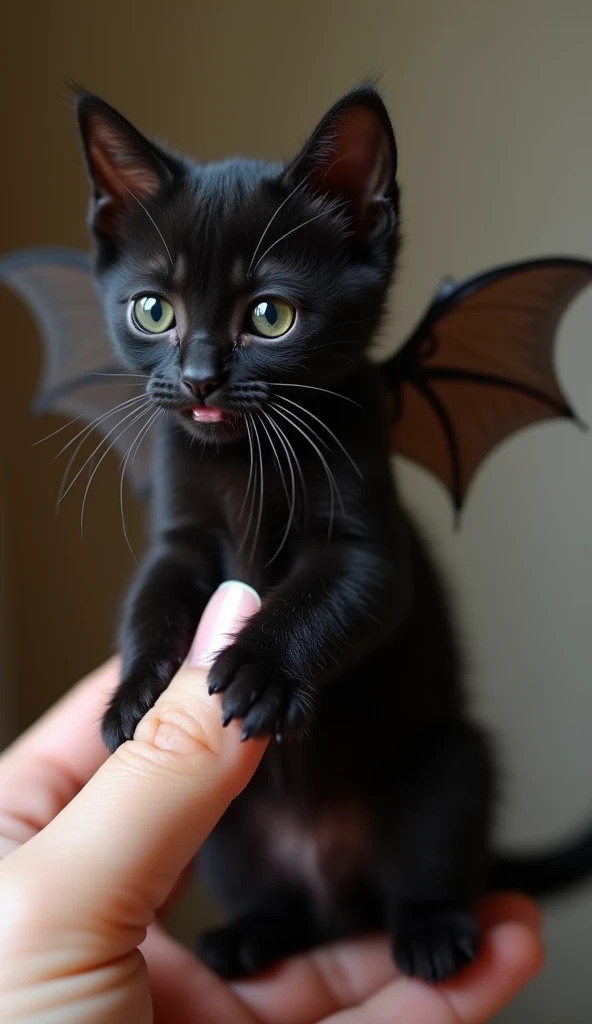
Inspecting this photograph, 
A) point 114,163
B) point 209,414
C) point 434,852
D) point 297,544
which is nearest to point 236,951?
point 434,852

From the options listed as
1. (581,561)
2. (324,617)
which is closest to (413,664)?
(324,617)

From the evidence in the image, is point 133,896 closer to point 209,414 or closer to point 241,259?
point 209,414

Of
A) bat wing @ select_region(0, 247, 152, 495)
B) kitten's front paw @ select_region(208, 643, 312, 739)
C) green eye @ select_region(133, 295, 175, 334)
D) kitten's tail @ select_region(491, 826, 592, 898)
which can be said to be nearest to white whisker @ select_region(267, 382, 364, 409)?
green eye @ select_region(133, 295, 175, 334)

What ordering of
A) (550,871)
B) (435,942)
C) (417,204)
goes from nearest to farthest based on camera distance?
(435,942) < (550,871) < (417,204)

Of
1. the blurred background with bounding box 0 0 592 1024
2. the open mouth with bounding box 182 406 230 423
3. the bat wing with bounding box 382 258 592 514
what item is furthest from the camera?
the blurred background with bounding box 0 0 592 1024

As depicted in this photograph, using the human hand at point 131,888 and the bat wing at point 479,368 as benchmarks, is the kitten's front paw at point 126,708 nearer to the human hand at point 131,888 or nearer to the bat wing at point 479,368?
the human hand at point 131,888

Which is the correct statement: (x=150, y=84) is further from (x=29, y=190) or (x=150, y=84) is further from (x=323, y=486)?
(x=323, y=486)

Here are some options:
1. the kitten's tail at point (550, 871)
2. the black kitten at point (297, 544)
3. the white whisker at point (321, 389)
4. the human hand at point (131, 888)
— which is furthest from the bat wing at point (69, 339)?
the kitten's tail at point (550, 871)

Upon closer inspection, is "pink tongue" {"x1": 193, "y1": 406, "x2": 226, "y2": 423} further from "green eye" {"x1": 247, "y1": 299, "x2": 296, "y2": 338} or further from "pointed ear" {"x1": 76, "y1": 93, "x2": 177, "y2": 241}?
"pointed ear" {"x1": 76, "y1": 93, "x2": 177, "y2": 241}
